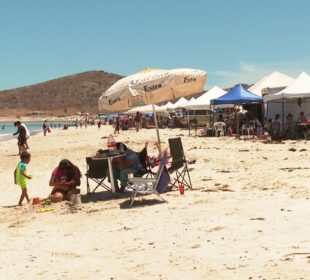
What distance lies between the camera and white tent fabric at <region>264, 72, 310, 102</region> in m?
18.7

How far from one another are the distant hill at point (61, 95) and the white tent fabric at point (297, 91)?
124519 millimetres

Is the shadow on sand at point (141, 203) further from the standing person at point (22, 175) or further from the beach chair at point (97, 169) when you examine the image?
the standing person at point (22, 175)

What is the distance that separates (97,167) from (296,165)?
170 inches

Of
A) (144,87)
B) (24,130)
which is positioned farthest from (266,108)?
(144,87)

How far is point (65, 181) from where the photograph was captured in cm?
916

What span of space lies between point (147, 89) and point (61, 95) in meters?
149

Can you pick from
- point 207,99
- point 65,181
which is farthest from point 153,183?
point 207,99

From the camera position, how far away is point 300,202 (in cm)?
677

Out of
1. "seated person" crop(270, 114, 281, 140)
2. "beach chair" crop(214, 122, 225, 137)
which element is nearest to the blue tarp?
"beach chair" crop(214, 122, 225, 137)

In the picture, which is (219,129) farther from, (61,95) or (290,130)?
(61,95)

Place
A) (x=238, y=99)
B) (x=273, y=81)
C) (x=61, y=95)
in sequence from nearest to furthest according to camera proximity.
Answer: (x=238, y=99), (x=273, y=81), (x=61, y=95)

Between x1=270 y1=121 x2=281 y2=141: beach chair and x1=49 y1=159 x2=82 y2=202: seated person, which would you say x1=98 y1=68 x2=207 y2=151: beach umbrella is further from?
x1=270 y1=121 x2=281 y2=141: beach chair

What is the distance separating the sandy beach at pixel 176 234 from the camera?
4595 millimetres

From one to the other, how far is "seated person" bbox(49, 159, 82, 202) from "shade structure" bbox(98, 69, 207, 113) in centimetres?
157
